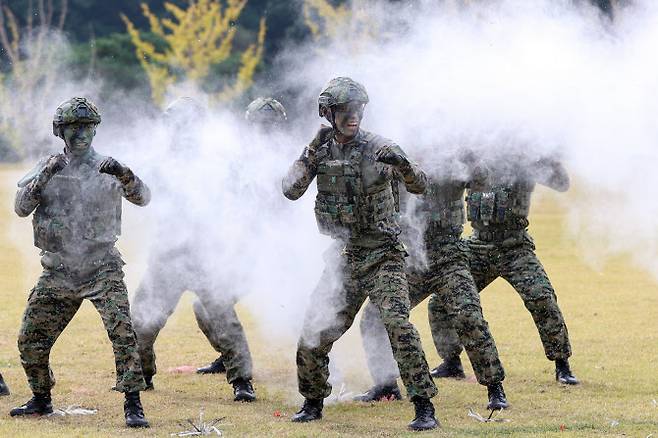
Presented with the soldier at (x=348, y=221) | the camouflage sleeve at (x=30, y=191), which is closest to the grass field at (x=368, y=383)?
the soldier at (x=348, y=221)

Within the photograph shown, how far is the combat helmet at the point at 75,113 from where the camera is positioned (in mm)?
9469

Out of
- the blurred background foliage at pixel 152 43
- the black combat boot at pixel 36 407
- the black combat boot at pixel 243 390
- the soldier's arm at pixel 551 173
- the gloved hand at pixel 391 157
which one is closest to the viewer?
the gloved hand at pixel 391 157

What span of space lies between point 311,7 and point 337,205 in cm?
2864

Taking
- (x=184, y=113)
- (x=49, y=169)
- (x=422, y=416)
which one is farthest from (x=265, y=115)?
(x=422, y=416)

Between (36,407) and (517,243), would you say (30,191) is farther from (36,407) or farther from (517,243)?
(517,243)

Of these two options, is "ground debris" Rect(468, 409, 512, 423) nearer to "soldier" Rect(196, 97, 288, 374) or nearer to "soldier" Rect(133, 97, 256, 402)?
"soldier" Rect(133, 97, 256, 402)

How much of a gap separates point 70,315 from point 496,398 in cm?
372

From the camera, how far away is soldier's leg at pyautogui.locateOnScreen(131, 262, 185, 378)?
11.3 metres

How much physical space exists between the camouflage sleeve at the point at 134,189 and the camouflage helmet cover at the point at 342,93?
1638 mm

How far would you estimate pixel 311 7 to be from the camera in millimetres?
37438

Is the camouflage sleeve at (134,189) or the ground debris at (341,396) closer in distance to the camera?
the camouflage sleeve at (134,189)

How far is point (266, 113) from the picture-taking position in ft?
40.6

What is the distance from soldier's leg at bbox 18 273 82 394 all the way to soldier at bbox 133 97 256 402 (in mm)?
1663

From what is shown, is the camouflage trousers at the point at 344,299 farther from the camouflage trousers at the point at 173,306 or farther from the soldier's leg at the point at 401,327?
the camouflage trousers at the point at 173,306
